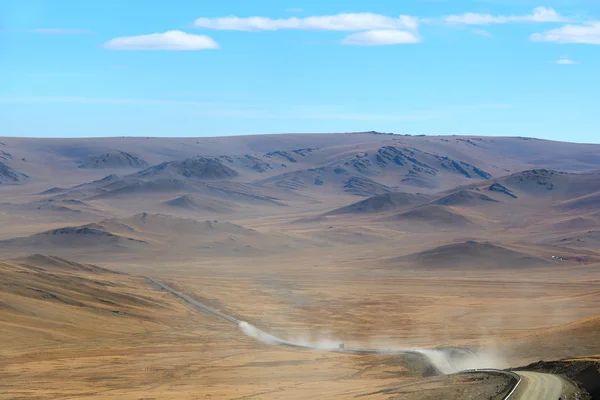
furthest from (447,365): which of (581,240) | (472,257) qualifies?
(581,240)

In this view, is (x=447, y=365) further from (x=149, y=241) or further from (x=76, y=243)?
(x=149, y=241)

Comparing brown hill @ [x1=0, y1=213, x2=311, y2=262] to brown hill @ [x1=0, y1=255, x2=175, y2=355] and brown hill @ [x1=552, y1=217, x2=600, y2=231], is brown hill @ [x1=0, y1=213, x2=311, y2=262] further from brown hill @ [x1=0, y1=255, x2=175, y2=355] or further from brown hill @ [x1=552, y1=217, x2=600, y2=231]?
brown hill @ [x1=0, y1=255, x2=175, y2=355]

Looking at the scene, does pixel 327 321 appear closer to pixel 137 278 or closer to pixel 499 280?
pixel 137 278

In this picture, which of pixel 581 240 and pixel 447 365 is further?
pixel 581 240

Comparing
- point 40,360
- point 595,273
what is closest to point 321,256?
point 595,273

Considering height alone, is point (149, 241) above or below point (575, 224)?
below

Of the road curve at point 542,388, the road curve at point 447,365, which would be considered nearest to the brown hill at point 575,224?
the road curve at point 447,365

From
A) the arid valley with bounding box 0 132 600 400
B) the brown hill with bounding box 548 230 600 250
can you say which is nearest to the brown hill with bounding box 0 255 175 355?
the arid valley with bounding box 0 132 600 400

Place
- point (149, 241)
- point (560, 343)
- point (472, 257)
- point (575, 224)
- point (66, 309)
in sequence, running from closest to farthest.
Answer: point (560, 343), point (66, 309), point (472, 257), point (149, 241), point (575, 224)
